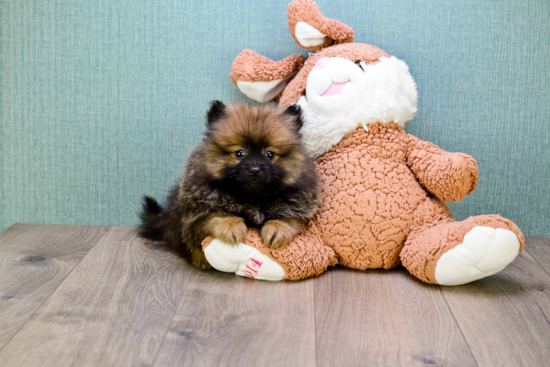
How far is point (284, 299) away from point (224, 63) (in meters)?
1.00

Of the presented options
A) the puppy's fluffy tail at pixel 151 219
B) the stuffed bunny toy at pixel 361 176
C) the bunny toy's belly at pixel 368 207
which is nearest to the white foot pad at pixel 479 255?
the stuffed bunny toy at pixel 361 176

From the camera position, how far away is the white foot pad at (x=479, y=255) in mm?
1430

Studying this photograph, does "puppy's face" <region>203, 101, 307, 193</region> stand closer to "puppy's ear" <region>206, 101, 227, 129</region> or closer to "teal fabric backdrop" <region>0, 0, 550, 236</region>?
"puppy's ear" <region>206, 101, 227, 129</region>

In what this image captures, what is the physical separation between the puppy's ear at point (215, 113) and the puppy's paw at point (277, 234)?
15.0 inches

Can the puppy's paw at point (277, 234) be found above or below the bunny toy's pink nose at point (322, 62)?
below

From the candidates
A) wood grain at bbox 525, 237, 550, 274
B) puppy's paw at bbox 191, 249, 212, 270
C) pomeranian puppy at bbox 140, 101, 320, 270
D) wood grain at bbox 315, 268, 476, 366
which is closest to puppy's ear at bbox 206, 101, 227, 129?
pomeranian puppy at bbox 140, 101, 320, 270

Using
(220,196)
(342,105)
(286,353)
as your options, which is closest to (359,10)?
(342,105)

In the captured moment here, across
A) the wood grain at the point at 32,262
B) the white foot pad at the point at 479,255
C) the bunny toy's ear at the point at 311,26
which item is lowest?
the wood grain at the point at 32,262

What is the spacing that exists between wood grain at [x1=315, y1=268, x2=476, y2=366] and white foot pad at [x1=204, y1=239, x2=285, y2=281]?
0.50 ft

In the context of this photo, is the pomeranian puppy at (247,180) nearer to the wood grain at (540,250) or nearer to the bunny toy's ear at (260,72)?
the bunny toy's ear at (260,72)

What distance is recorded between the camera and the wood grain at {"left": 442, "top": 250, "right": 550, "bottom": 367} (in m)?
1.19

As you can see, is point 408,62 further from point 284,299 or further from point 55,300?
point 55,300

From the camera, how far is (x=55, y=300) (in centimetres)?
143

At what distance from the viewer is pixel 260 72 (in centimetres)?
178
